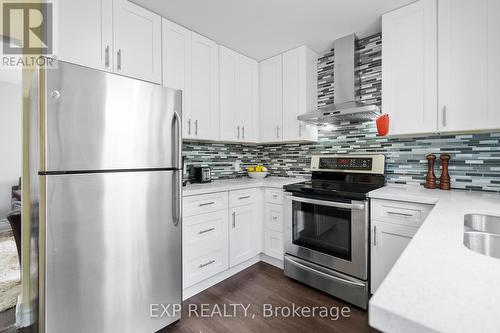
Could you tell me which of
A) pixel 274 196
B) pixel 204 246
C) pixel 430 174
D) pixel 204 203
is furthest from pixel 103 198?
pixel 430 174

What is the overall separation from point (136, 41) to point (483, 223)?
2634mm

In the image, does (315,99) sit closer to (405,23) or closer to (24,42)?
(405,23)

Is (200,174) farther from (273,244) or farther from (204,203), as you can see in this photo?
(273,244)

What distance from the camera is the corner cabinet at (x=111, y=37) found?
1567 millimetres

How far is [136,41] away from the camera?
6.23 ft

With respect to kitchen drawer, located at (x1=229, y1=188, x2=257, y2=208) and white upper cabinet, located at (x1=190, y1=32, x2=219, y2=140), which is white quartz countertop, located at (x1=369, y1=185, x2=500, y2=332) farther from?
white upper cabinet, located at (x1=190, y1=32, x2=219, y2=140)

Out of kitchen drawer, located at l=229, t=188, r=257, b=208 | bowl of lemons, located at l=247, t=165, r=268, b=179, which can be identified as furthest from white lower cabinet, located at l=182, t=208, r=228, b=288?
bowl of lemons, located at l=247, t=165, r=268, b=179

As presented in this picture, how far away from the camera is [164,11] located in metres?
2.00

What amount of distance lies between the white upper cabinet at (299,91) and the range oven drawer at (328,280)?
1.35m

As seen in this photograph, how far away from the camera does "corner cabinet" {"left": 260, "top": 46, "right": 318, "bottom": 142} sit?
2.64m

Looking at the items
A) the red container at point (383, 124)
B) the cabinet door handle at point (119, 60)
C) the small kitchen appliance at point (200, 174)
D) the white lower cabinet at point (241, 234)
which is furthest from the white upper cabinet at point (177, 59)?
the red container at point (383, 124)

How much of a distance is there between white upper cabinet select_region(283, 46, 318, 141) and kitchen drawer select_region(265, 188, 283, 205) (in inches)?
26.1

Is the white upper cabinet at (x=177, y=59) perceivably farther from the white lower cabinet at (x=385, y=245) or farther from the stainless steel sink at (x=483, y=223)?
the stainless steel sink at (x=483, y=223)

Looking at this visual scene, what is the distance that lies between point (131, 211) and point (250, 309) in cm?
123
